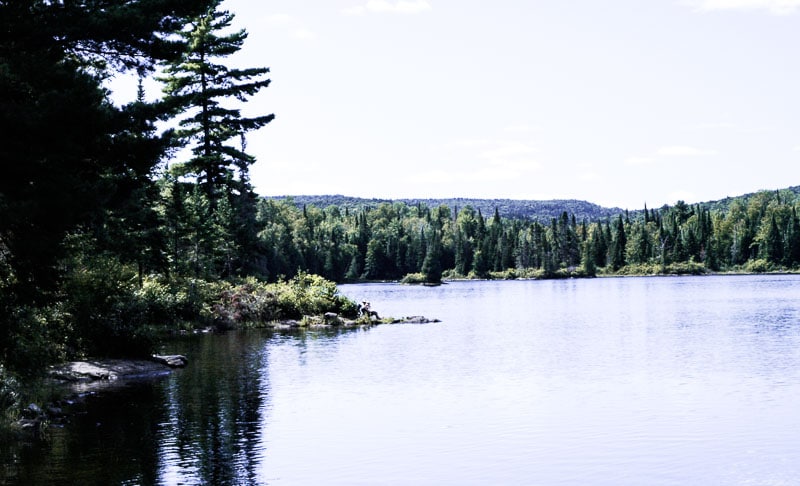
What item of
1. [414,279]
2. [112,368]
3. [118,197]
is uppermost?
[118,197]

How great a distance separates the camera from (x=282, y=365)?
37.2 meters

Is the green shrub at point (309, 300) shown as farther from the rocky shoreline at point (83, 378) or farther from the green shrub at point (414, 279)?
→ the green shrub at point (414, 279)

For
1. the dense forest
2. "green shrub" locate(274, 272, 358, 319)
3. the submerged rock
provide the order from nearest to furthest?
the dense forest < the submerged rock < "green shrub" locate(274, 272, 358, 319)

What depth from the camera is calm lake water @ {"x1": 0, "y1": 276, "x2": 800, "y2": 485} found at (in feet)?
63.0

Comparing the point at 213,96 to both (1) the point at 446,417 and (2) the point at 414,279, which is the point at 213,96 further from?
(2) the point at 414,279

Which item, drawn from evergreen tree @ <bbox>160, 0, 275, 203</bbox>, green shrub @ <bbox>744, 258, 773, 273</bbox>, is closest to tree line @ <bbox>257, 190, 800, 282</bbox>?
green shrub @ <bbox>744, 258, 773, 273</bbox>

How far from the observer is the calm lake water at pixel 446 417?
63.0 feet

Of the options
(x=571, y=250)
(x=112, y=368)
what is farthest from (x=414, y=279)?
(x=112, y=368)

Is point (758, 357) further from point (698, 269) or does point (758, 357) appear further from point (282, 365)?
point (698, 269)

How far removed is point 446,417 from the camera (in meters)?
25.5

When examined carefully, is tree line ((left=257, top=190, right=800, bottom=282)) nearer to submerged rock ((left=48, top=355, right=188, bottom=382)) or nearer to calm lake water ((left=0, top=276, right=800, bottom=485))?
calm lake water ((left=0, top=276, right=800, bottom=485))

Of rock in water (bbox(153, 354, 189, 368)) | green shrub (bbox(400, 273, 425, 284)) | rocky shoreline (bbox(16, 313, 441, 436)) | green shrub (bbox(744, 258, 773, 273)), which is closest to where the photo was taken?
rocky shoreline (bbox(16, 313, 441, 436))

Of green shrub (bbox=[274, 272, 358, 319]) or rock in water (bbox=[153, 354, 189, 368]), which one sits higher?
green shrub (bbox=[274, 272, 358, 319])

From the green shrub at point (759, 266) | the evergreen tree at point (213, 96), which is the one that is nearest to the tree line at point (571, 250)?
the green shrub at point (759, 266)
